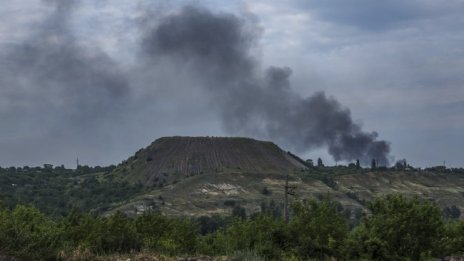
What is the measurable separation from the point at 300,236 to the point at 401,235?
4900mm

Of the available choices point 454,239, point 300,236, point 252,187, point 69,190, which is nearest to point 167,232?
point 300,236

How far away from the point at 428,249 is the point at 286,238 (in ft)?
22.0

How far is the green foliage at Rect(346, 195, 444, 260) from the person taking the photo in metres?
26.7

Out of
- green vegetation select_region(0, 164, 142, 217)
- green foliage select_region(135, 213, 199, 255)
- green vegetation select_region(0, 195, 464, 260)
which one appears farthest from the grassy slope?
green vegetation select_region(0, 195, 464, 260)

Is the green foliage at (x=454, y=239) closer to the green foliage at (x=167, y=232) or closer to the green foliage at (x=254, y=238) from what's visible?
the green foliage at (x=254, y=238)

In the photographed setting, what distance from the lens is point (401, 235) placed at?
27.2m

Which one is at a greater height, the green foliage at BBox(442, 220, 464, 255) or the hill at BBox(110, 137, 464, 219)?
the hill at BBox(110, 137, 464, 219)

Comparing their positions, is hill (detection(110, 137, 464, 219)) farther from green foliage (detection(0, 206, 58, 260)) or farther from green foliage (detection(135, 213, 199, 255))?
green foliage (detection(0, 206, 58, 260))

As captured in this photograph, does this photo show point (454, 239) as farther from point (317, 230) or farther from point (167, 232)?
point (167, 232)

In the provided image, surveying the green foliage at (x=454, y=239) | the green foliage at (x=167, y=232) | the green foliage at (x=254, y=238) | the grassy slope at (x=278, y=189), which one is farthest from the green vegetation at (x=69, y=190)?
the green foliage at (x=454, y=239)

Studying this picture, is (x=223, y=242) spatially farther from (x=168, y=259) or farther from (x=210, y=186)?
(x=210, y=186)

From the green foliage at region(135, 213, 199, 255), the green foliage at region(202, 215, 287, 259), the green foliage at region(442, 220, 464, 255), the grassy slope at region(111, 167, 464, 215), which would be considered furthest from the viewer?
the grassy slope at region(111, 167, 464, 215)

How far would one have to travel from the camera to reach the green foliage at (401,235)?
2673 centimetres

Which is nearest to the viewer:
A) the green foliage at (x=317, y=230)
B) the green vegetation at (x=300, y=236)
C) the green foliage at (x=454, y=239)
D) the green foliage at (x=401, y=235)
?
the green vegetation at (x=300, y=236)
